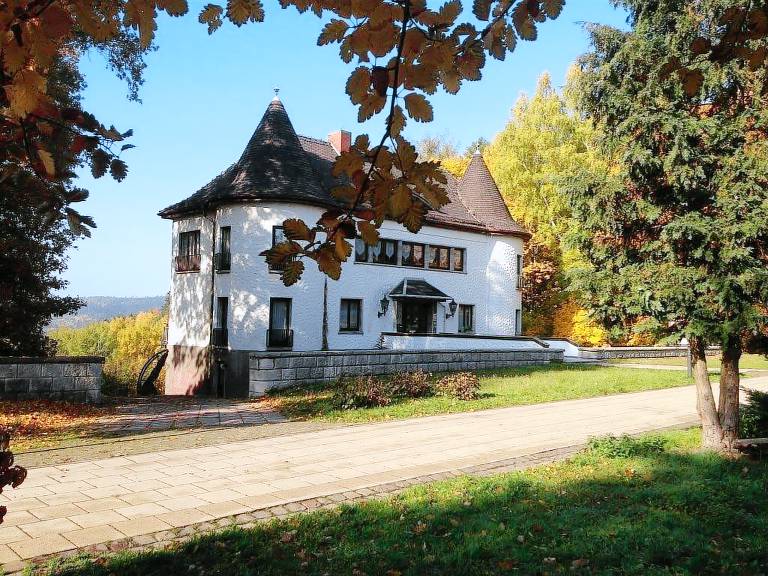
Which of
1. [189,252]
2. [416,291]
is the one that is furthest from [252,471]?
[189,252]

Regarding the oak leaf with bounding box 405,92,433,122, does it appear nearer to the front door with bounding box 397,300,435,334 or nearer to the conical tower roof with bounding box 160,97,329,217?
the conical tower roof with bounding box 160,97,329,217

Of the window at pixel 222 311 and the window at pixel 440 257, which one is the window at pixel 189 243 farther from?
the window at pixel 440 257

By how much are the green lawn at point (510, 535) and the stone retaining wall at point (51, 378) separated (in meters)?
10.2

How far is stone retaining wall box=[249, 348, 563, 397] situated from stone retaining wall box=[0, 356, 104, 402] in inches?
158

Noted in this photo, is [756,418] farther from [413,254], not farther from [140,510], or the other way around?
[413,254]

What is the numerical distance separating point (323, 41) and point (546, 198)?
40.5 meters

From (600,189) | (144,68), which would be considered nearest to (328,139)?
(144,68)

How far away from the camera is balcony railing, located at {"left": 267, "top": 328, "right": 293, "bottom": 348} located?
24.2 meters

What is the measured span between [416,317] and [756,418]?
20.1 meters

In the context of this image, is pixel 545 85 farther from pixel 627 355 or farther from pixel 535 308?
pixel 627 355

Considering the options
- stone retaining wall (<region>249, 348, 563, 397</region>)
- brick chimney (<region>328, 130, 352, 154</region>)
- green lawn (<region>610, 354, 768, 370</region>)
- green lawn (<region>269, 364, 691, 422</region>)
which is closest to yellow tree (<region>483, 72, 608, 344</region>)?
green lawn (<region>610, 354, 768, 370</region>)

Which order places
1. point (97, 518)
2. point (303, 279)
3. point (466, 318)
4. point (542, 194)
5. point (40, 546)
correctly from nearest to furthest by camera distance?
point (40, 546) < point (97, 518) < point (303, 279) < point (466, 318) < point (542, 194)

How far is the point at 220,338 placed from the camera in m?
24.9

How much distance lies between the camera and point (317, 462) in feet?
28.5
